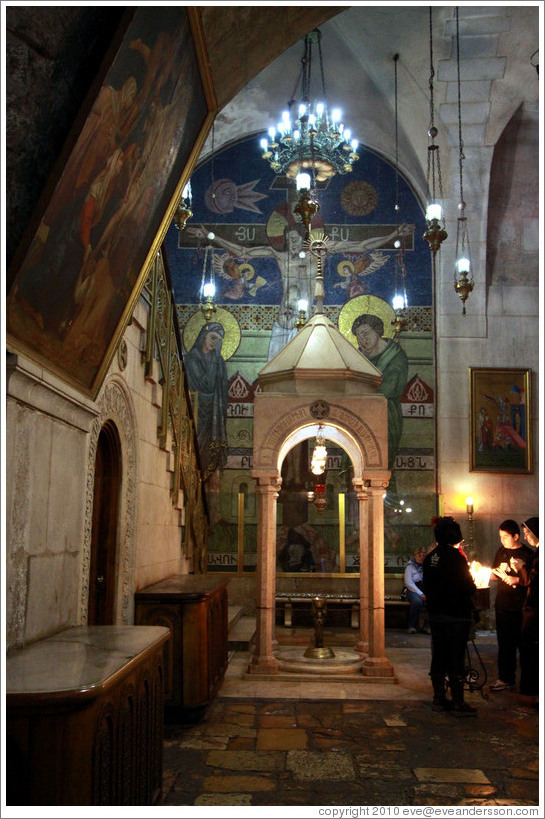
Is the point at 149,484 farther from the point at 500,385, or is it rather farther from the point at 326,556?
the point at 500,385

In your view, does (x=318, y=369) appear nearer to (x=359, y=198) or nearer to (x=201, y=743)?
(x=201, y=743)

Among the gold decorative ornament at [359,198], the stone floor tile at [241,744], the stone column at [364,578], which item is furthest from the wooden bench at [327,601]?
the gold decorative ornament at [359,198]

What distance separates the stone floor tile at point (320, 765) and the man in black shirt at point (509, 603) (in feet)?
9.81

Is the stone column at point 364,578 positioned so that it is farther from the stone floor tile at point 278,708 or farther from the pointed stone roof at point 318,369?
the stone floor tile at point 278,708

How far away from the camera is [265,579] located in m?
8.24

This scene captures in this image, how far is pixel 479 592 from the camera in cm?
711

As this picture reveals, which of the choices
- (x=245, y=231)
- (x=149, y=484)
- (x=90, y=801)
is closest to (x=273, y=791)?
(x=90, y=801)

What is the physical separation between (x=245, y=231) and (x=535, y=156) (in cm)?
599

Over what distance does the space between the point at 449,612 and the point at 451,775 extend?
2.08 meters

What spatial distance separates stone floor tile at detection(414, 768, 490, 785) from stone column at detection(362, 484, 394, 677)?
124 inches

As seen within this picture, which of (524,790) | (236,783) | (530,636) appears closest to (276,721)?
(236,783)

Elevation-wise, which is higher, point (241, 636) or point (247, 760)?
point (247, 760)

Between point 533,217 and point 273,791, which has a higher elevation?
point 533,217

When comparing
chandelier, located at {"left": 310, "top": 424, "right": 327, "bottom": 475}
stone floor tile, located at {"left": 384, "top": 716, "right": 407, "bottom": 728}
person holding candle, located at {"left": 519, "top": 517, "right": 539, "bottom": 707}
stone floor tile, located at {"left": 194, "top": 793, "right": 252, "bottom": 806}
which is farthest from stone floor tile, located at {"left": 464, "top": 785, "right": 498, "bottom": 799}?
chandelier, located at {"left": 310, "top": 424, "right": 327, "bottom": 475}
